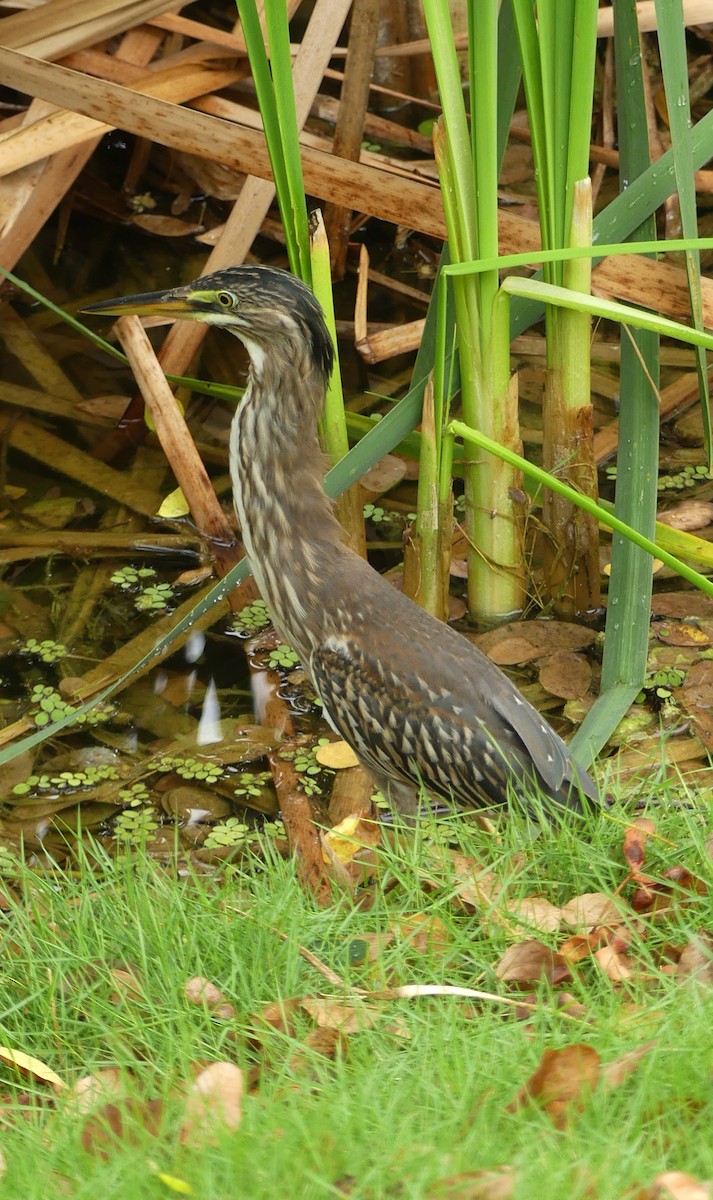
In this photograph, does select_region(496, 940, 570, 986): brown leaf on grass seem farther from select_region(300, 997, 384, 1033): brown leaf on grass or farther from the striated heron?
the striated heron

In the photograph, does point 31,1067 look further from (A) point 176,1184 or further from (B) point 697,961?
(B) point 697,961

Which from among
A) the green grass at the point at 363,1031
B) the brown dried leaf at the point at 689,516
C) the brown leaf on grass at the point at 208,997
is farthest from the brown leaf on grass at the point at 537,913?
the brown dried leaf at the point at 689,516

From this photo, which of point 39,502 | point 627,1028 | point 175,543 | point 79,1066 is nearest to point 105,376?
point 39,502

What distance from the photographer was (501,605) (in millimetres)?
4758

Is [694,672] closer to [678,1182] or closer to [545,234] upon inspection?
[545,234]

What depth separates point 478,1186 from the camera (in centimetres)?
187

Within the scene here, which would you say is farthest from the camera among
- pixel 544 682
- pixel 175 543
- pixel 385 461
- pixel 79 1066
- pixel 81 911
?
pixel 385 461

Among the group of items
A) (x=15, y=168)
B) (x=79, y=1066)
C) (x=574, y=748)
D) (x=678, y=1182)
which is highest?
(x=15, y=168)

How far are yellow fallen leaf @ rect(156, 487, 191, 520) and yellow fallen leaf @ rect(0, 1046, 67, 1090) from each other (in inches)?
129

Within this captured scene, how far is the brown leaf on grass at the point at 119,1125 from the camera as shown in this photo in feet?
7.04

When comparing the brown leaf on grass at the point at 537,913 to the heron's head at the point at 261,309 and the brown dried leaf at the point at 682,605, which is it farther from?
the brown dried leaf at the point at 682,605

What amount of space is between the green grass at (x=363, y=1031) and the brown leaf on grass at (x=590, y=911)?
5 centimetres

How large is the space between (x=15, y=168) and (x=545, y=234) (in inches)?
102

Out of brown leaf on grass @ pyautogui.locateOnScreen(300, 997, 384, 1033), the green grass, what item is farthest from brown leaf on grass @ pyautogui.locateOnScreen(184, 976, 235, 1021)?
brown leaf on grass @ pyautogui.locateOnScreen(300, 997, 384, 1033)
